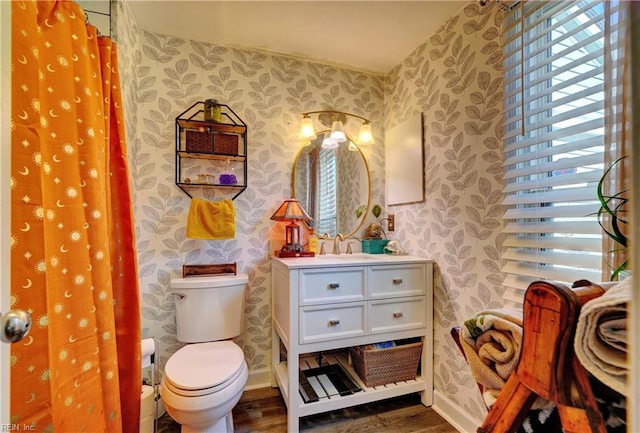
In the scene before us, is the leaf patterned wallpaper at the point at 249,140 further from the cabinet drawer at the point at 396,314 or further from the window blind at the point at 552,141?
the window blind at the point at 552,141

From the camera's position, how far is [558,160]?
110cm

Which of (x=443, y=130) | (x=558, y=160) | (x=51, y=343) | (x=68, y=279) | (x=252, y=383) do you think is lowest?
(x=252, y=383)

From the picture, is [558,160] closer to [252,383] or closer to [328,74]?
[328,74]

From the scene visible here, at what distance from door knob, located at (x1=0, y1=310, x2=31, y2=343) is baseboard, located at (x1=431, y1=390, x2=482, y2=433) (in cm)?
185

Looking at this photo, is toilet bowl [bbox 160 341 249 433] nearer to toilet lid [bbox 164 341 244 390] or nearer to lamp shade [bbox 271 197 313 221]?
toilet lid [bbox 164 341 244 390]

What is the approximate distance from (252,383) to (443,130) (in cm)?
213

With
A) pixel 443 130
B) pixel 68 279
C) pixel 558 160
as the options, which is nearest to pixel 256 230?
pixel 68 279

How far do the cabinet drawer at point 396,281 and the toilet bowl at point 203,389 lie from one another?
849mm

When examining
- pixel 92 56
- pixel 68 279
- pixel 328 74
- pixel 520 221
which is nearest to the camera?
pixel 68 279

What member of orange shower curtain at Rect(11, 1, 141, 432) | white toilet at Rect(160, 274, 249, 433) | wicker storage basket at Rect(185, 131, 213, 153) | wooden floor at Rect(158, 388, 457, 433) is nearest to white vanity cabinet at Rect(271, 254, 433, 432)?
wooden floor at Rect(158, 388, 457, 433)

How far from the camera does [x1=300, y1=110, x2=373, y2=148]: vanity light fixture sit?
1.97 m

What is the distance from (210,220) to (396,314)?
1301mm

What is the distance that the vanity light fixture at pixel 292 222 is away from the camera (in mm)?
1802

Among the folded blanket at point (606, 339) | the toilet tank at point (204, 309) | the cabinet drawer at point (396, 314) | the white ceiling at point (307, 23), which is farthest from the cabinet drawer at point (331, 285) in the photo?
the white ceiling at point (307, 23)
